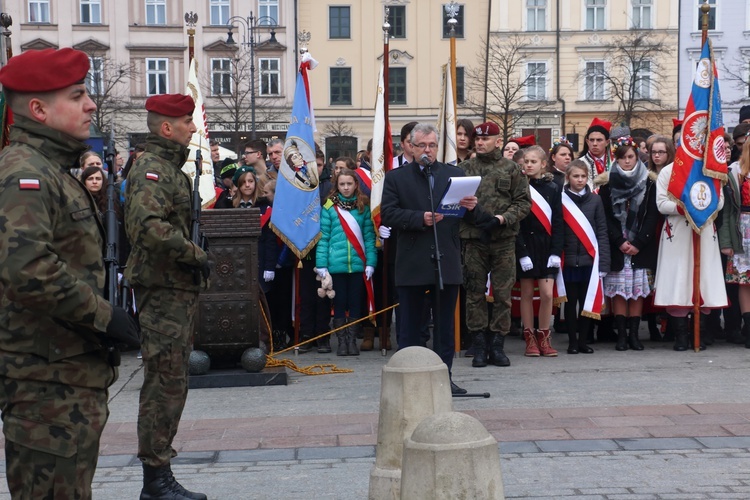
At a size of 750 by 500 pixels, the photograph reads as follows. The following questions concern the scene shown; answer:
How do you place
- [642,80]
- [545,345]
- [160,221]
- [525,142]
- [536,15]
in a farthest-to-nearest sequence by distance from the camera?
[536,15]
[642,80]
[525,142]
[545,345]
[160,221]

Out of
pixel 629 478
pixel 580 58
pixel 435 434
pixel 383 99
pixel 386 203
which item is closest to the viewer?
pixel 435 434

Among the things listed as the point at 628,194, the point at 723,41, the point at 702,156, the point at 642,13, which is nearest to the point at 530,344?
the point at 628,194

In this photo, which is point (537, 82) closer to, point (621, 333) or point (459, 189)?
point (621, 333)

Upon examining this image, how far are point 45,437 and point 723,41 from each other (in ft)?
187

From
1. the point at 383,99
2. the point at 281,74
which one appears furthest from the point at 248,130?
the point at 383,99

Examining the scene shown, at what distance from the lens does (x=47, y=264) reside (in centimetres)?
373

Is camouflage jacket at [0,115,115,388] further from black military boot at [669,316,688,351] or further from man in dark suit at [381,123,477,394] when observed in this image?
black military boot at [669,316,688,351]

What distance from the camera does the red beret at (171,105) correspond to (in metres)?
6.08

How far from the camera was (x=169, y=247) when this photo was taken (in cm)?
579

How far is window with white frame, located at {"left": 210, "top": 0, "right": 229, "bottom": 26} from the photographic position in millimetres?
54125

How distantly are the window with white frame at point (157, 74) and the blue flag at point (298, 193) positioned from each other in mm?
43429

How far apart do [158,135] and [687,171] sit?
6603 millimetres

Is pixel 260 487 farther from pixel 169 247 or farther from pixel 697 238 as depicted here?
pixel 697 238

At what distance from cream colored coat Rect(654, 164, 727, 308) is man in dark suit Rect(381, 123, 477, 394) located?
3.29 meters
